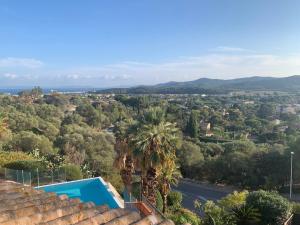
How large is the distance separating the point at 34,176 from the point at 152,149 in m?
5.52

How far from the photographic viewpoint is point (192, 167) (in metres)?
42.0

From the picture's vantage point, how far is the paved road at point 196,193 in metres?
30.7

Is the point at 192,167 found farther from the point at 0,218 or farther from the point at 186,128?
the point at 0,218

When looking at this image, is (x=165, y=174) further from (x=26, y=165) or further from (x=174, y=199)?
(x=26, y=165)

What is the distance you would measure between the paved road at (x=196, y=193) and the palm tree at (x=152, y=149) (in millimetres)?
10107

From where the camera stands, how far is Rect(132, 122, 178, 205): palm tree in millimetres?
18062

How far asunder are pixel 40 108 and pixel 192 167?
29792 mm

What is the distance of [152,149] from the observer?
715 inches

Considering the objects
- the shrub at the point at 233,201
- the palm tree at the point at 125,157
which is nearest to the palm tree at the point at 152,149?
the palm tree at the point at 125,157

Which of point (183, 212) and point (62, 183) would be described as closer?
point (62, 183)

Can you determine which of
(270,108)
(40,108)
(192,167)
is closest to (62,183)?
(192,167)

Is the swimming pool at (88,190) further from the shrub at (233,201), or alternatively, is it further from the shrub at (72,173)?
the shrub at (233,201)

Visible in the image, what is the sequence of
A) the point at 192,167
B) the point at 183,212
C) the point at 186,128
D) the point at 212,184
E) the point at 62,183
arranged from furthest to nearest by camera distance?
1. the point at 186,128
2. the point at 192,167
3. the point at 212,184
4. the point at 183,212
5. the point at 62,183

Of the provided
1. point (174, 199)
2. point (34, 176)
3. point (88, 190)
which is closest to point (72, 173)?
point (88, 190)
